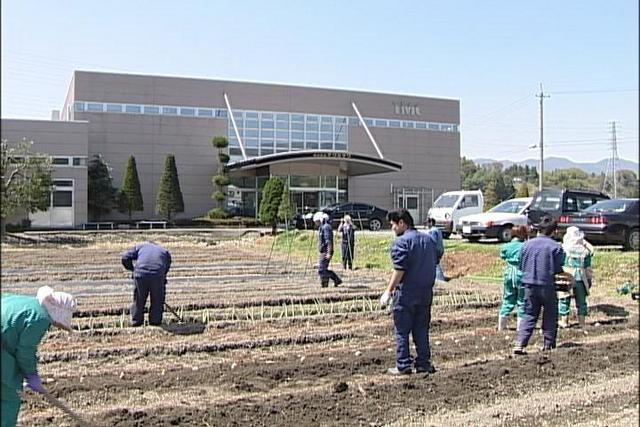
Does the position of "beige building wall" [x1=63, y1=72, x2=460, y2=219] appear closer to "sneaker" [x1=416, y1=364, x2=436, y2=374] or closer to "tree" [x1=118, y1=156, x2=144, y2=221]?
"tree" [x1=118, y1=156, x2=144, y2=221]

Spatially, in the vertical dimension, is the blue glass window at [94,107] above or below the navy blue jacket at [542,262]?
above

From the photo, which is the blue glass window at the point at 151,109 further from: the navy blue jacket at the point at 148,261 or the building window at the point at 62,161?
the navy blue jacket at the point at 148,261

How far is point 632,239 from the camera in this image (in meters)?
13.9

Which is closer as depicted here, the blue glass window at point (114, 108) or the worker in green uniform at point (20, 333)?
the worker in green uniform at point (20, 333)

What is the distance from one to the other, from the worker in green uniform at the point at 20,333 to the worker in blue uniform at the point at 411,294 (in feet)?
11.2

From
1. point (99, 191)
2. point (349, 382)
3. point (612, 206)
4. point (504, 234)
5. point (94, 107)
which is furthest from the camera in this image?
point (94, 107)

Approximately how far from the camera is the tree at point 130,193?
128ft

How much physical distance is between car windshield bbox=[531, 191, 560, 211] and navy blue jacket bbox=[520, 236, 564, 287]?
10.3m

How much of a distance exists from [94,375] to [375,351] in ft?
9.32

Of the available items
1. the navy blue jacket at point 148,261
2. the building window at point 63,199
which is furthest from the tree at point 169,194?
the navy blue jacket at point 148,261

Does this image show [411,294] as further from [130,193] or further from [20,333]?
[130,193]

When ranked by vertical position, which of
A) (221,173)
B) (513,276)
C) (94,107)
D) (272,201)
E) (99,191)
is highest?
(94,107)

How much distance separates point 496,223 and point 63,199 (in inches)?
1022

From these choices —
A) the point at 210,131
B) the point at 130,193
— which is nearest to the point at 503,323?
the point at 130,193
